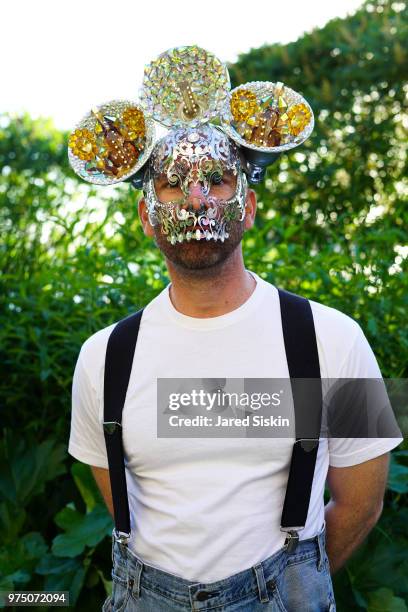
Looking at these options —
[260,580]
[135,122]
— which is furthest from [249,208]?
[260,580]

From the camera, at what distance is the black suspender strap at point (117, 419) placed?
2092 mm

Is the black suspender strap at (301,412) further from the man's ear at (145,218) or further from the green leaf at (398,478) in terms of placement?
the green leaf at (398,478)

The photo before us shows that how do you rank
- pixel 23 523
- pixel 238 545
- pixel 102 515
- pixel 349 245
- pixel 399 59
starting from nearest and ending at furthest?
pixel 238 545 < pixel 102 515 < pixel 23 523 < pixel 349 245 < pixel 399 59

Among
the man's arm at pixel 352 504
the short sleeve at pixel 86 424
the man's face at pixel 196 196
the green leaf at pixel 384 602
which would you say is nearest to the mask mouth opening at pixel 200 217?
the man's face at pixel 196 196

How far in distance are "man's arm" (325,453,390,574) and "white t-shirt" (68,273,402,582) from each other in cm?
5

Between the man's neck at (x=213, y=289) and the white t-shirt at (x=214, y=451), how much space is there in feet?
0.11

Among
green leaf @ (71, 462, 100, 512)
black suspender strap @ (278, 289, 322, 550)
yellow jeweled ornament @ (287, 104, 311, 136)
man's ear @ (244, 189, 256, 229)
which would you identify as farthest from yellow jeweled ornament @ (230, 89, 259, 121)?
green leaf @ (71, 462, 100, 512)

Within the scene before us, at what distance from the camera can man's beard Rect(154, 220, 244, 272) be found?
2148 mm

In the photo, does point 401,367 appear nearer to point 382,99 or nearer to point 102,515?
point 102,515

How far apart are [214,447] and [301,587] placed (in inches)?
17.1

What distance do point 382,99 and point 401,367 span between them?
2538 millimetres

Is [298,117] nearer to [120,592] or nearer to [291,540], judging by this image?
[291,540]

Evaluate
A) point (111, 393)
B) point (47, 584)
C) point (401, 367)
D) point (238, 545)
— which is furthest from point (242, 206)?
point (47, 584)

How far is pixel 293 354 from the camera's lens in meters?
2.05
